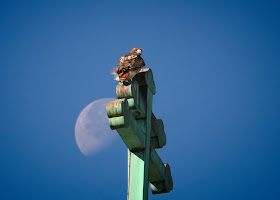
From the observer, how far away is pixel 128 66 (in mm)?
5367

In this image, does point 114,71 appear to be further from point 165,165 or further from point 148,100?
point 165,165

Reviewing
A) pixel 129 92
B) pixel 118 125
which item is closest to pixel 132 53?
pixel 129 92

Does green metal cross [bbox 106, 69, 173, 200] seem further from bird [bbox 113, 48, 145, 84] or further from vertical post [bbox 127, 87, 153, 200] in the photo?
bird [bbox 113, 48, 145, 84]

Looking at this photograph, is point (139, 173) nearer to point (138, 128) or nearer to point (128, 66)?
point (138, 128)

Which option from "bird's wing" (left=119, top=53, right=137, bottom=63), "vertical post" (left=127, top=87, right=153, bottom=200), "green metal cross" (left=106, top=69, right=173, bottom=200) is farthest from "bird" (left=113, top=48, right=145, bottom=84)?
"vertical post" (left=127, top=87, right=153, bottom=200)

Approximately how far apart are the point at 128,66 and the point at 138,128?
70 cm

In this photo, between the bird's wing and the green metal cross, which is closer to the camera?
the green metal cross

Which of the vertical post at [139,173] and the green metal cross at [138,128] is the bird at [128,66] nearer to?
the green metal cross at [138,128]

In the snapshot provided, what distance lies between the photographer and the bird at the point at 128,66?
5.26 meters

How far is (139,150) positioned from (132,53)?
1.12 m

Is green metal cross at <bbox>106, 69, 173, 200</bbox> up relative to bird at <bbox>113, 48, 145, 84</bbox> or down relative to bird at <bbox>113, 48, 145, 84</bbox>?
down

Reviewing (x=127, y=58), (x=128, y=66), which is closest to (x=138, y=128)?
(x=128, y=66)

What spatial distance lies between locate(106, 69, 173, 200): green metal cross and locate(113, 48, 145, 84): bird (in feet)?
0.34

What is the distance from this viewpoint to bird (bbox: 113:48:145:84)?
526 centimetres
